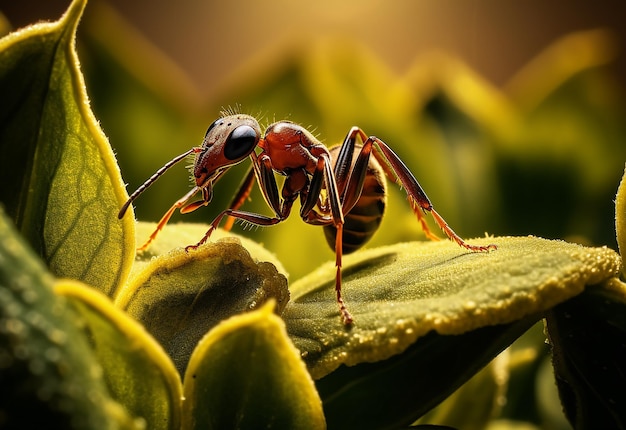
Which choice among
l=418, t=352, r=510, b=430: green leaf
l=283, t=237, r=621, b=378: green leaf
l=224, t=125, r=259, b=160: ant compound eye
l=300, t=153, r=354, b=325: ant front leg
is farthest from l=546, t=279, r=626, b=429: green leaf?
l=224, t=125, r=259, b=160: ant compound eye

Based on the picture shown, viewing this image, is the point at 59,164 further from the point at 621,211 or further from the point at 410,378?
the point at 621,211

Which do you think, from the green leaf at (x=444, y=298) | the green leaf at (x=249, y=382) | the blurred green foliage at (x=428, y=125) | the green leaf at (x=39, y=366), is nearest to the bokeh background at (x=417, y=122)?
the blurred green foliage at (x=428, y=125)

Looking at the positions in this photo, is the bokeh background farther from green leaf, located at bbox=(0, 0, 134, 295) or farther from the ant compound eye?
green leaf, located at bbox=(0, 0, 134, 295)

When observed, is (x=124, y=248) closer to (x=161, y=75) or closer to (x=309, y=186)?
(x=309, y=186)

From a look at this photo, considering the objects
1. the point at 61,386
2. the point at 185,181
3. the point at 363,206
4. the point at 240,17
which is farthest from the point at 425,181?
the point at 240,17

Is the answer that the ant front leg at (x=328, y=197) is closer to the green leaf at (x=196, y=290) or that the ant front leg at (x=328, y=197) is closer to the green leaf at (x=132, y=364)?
the green leaf at (x=196, y=290)

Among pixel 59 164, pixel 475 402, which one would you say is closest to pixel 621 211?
pixel 475 402
